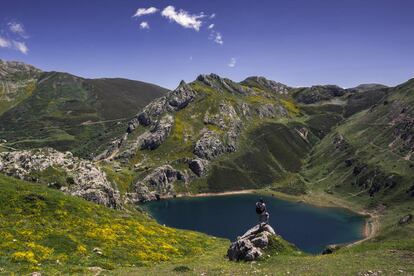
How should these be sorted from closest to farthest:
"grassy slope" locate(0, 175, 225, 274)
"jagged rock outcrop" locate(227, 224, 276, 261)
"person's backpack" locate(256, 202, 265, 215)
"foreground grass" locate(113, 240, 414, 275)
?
"foreground grass" locate(113, 240, 414, 275) → "grassy slope" locate(0, 175, 225, 274) → "jagged rock outcrop" locate(227, 224, 276, 261) → "person's backpack" locate(256, 202, 265, 215)

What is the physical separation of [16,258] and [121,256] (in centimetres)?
1144

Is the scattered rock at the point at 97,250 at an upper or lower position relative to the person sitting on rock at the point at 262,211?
lower

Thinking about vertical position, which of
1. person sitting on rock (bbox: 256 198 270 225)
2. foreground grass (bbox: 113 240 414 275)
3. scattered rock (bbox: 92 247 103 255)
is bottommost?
scattered rock (bbox: 92 247 103 255)

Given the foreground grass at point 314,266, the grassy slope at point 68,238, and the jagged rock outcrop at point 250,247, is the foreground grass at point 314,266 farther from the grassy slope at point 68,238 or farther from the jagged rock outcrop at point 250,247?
the grassy slope at point 68,238

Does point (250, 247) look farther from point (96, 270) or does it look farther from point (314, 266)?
point (96, 270)

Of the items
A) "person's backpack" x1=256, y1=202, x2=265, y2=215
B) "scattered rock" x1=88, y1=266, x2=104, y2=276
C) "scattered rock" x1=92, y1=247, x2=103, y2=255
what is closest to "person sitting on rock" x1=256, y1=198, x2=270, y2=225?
"person's backpack" x1=256, y1=202, x2=265, y2=215

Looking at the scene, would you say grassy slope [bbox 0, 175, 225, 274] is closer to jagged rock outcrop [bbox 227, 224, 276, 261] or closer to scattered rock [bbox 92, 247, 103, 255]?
scattered rock [bbox 92, 247, 103, 255]

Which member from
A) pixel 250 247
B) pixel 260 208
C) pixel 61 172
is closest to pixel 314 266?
pixel 250 247

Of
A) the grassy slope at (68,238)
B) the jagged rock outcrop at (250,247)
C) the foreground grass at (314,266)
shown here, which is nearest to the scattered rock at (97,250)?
the grassy slope at (68,238)

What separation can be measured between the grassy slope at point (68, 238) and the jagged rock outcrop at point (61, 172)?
47734 millimetres

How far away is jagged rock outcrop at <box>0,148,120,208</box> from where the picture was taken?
343ft

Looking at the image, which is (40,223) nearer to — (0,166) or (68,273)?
(68,273)

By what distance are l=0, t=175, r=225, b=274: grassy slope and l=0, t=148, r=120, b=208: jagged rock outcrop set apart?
47734 millimetres

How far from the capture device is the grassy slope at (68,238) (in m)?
36.2
